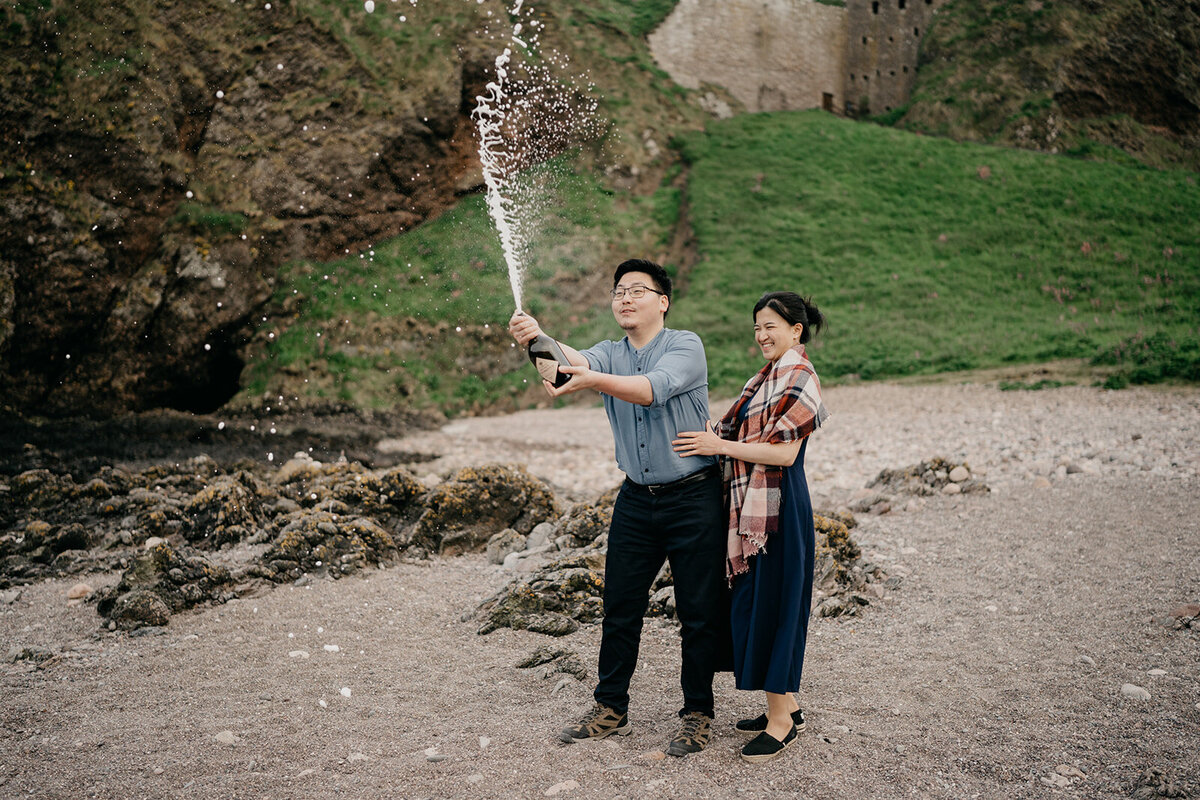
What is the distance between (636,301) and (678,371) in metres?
0.44

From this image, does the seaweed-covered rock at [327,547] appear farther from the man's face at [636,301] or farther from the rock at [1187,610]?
the rock at [1187,610]

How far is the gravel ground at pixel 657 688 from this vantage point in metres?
3.62

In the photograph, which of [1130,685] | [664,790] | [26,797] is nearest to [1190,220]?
[1130,685]

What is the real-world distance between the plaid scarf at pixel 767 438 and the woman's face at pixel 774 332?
0.06m

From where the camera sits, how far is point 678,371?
357cm

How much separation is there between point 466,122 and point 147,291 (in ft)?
40.3

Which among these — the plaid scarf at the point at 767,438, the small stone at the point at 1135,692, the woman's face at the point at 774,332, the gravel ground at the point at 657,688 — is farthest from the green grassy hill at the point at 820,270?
the plaid scarf at the point at 767,438

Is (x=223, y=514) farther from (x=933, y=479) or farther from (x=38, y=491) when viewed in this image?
(x=933, y=479)

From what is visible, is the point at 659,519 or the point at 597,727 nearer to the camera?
the point at 659,519

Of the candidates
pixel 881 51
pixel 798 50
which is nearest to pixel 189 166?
pixel 798 50

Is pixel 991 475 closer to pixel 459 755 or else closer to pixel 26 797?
pixel 459 755

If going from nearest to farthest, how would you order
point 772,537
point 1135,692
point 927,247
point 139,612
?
1. point 772,537
2. point 1135,692
3. point 139,612
4. point 927,247

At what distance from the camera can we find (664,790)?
11.3 ft

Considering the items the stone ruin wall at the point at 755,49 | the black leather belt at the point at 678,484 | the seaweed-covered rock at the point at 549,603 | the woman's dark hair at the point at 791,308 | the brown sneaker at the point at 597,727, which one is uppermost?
the stone ruin wall at the point at 755,49
